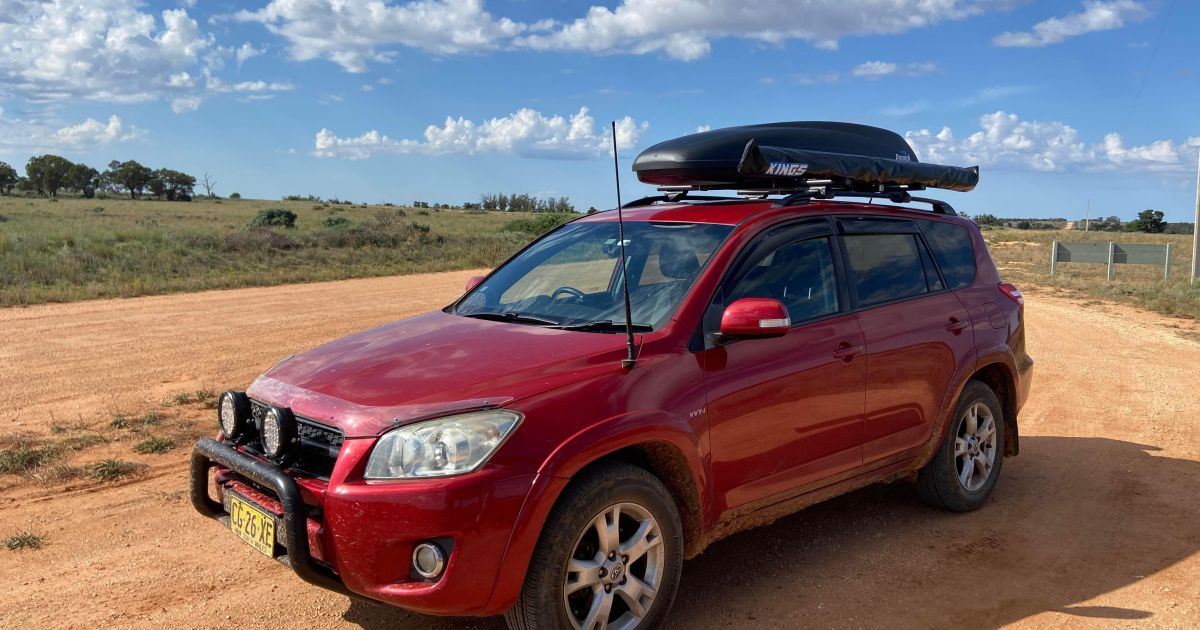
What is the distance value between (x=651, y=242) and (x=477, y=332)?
3.38ft

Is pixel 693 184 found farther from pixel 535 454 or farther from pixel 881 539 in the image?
pixel 535 454

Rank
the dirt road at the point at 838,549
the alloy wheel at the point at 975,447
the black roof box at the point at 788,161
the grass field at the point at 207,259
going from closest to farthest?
the dirt road at the point at 838,549
the black roof box at the point at 788,161
the alloy wheel at the point at 975,447
the grass field at the point at 207,259

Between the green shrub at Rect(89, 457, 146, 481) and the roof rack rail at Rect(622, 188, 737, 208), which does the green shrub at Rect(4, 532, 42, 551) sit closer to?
the green shrub at Rect(89, 457, 146, 481)

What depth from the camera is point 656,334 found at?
3.88m

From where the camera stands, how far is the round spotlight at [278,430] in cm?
346

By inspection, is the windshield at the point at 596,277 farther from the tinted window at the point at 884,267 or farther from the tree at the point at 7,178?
the tree at the point at 7,178

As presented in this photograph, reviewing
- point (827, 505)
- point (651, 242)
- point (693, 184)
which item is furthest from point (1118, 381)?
point (651, 242)

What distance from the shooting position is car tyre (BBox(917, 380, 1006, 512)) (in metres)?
5.36

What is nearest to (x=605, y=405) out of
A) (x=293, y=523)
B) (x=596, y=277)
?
(x=293, y=523)

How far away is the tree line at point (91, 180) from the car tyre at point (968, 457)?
281 ft

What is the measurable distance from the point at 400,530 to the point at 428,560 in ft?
0.47

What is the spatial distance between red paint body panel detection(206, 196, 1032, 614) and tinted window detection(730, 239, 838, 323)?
0.34ft

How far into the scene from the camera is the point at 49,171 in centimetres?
7819

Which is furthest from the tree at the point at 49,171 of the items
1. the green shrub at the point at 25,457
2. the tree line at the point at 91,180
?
the green shrub at the point at 25,457
